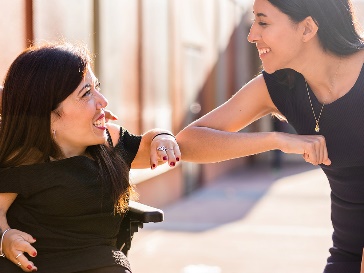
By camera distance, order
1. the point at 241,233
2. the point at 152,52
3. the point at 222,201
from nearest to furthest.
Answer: the point at 241,233 → the point at 152,52 → the point at 222,201

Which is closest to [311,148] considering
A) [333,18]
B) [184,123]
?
[333,18]

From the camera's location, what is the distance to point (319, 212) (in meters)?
7.89

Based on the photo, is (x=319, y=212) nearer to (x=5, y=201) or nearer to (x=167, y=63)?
(x=167, y=63)

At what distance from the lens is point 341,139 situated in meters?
2.52

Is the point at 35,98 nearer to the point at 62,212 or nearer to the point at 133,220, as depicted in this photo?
the point at 62,212

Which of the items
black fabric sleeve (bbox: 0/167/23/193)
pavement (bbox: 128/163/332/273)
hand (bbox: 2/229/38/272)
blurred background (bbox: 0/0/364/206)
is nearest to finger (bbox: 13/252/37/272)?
hand (bbox: 2/229/38/272)

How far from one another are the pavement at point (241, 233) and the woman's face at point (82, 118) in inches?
118

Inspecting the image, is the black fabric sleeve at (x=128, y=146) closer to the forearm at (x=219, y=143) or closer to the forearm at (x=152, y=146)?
the forearm at (x=152, y=146)

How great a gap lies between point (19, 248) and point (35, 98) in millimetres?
478

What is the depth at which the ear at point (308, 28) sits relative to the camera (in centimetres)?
249

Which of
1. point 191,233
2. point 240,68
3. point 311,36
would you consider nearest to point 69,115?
point 311,36

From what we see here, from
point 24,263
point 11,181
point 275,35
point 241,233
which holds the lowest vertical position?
point 241,233

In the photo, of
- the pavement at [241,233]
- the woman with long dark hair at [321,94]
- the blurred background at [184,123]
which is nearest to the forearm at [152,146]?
the woman with long dark hair at [321,94]

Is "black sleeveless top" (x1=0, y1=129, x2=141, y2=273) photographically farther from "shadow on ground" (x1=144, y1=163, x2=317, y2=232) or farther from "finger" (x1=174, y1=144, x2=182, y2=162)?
"shadow on ground" (x1=144, y1=163, x2=317, y2=232)
